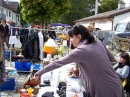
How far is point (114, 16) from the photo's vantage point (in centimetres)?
2070

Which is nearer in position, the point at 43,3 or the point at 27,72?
the point at 27,72

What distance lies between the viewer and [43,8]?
19375 mm

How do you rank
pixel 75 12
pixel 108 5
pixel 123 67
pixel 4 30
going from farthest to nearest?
pixel 108 5, pixel 75 12, pixel 4 30, pixel 123 67

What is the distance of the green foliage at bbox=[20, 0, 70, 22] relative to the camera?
62.8ft

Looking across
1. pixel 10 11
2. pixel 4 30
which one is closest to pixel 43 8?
pixel 4 30

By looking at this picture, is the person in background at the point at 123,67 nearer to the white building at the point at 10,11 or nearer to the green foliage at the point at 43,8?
the green foliage at the point at 43,8

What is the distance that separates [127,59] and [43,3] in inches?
609

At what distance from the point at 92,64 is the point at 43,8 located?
17.9 metres

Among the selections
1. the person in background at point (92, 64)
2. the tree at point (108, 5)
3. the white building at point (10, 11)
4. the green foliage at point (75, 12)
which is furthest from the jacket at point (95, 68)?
the tree at point (108, 5)

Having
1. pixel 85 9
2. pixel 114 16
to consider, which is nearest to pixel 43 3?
pixel 114 16

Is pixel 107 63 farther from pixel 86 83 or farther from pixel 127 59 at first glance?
pixel 127 59

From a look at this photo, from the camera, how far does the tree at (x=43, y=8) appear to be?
62.8 ft

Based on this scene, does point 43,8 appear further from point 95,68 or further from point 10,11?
point 10,11

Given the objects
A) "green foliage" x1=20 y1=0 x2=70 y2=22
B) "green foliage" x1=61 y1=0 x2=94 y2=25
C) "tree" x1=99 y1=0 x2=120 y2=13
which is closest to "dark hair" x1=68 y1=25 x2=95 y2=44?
"green foliage" x1=20 y1=0 x2=70 y2=22
